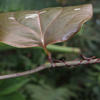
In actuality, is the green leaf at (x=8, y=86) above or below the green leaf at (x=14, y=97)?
above

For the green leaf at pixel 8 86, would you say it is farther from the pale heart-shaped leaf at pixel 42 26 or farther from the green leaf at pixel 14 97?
the pale heart-shaped leaf at pixel 42 26

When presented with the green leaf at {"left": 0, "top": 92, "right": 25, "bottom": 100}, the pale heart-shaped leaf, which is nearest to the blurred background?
the green leaf at {"left": 0, "top": 92, "right": 25, "bottom": 100}

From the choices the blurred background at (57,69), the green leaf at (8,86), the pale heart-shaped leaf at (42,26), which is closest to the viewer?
the pale heart-shaped leaf at (42,26)

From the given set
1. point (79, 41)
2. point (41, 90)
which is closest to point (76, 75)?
point (79, 41)

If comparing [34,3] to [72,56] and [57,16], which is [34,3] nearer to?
[72,56]

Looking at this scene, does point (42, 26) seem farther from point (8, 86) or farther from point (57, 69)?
point (57, 69)

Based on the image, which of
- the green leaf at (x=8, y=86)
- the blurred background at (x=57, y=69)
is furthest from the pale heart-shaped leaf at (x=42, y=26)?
the blurred background at (x=57, y=69)

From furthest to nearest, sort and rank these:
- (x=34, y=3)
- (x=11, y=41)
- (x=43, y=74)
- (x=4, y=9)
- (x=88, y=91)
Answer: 1. (x=88, y=91)
2. (x=43, y=74)
3. (x=34, y=3)
4. (x=4, y=9)
5. (x=11, y=41)
